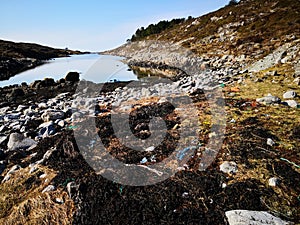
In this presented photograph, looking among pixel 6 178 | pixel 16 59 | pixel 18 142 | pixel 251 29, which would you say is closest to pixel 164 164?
pixel 6 178

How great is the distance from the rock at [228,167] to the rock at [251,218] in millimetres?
925

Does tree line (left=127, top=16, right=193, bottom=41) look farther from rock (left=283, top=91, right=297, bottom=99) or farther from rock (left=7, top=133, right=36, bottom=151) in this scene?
rock (left=7, top=133, right=36, bottom=151)

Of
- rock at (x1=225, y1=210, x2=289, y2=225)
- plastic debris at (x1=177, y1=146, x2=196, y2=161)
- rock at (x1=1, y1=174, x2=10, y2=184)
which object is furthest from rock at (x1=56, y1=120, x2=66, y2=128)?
rock at (x1=225, y1=210, x2=289, y2=225)

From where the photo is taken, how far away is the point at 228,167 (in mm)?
3650

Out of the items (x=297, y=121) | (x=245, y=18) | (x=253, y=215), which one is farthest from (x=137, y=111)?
(x=245, y=18)

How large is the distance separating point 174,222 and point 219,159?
1650 mm

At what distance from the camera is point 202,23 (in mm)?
45219

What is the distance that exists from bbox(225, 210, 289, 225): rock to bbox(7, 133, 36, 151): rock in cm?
505

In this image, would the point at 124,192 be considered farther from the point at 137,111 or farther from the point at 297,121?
the point at 297,121

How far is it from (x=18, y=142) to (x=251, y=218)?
18.5 ft

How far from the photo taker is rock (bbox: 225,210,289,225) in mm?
2467

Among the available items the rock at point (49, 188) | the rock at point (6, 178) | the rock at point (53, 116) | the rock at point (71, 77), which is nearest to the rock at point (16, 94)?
the rock at point (71, 77)

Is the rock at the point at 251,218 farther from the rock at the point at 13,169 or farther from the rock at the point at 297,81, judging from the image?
the rock at the point at 297,81

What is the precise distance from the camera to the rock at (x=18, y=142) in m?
5.41
